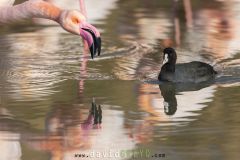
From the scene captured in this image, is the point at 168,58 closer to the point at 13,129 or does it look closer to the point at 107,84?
the point at 107,84

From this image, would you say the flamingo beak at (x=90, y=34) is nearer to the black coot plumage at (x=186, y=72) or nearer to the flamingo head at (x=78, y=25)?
the flamingo head at (x=78, y=25)

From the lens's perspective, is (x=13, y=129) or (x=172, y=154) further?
(x=13, y=129)

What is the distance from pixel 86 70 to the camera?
28.3 feet

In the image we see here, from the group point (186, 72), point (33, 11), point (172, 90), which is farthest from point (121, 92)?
point (33, 11)

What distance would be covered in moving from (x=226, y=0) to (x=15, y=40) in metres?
3.70

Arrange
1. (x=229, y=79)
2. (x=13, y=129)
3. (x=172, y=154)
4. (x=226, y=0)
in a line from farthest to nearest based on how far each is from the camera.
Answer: (x=226, y=0), (x=229, y=79), (x=13, y=129), (x=172, y=154)

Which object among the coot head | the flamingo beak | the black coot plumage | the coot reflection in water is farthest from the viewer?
the coot head

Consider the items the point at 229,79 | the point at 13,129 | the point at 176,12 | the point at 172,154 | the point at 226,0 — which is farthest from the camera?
the point at 226,0

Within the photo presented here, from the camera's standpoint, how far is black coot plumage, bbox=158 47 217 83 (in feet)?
26.8

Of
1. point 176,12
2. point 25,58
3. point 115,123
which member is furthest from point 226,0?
point 115,123

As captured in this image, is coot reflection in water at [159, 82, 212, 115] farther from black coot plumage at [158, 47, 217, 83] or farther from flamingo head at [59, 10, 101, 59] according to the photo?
flamingo head at [59, 10, 101, 59]

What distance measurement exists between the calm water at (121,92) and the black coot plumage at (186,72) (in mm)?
121

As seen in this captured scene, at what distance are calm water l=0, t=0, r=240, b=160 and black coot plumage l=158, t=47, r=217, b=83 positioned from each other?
0.12 m

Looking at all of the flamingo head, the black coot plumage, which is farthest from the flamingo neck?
the black coot plumage
